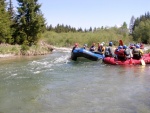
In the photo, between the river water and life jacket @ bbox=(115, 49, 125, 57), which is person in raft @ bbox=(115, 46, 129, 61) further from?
the river water

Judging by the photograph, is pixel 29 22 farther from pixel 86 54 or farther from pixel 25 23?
pixel 86 54

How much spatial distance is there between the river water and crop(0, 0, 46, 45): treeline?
20.3 metres

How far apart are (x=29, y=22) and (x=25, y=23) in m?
0.90

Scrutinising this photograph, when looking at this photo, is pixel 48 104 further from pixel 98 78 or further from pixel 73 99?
pixel 98 78

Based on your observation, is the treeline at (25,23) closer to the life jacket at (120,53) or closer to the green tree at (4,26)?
the green tree at (4,26)

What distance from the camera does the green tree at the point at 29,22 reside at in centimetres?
3516

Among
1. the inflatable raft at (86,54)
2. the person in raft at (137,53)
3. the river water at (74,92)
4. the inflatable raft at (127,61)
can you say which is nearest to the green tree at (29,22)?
the inflatable raft at (86,54)

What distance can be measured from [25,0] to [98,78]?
77.8 feet

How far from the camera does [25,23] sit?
115 feet

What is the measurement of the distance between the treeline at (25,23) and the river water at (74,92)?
20.3 meters

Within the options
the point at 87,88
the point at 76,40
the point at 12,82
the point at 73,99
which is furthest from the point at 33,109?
the point at 76,40

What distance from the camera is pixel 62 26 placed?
105 metres

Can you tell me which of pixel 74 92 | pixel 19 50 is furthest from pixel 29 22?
pixel 74 92

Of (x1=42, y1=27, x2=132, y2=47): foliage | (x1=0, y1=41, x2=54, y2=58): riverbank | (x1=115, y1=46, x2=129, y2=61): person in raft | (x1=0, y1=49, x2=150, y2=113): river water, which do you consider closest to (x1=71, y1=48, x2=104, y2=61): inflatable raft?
(x1=115, y1=46, x2=129, y2=61): person in raft
